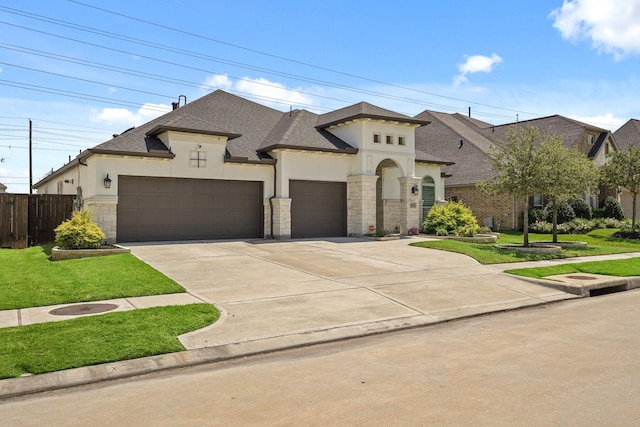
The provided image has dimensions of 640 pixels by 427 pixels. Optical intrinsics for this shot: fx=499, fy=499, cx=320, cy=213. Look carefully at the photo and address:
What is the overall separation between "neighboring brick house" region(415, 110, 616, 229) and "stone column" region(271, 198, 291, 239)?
45.5ft

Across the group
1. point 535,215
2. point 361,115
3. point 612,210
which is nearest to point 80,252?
point 361,115

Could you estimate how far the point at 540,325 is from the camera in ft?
29.7

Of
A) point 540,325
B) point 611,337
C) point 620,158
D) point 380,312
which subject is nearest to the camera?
point 611,337

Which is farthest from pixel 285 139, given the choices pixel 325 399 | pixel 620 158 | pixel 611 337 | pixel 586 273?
pixel 620 158

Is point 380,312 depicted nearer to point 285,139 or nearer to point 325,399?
point 325,399

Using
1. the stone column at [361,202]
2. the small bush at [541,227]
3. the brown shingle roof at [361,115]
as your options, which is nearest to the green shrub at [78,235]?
the stone column at [361,202]

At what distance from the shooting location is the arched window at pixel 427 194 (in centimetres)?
2869

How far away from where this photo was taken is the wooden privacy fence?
20.7 m

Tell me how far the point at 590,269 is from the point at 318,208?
12.5 meters

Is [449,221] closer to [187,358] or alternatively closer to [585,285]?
[585,285]

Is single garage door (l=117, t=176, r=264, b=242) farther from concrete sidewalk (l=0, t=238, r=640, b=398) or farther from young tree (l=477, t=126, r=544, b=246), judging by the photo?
young tree (l=477, t=126, r=544, b=246)

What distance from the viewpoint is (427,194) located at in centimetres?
2889

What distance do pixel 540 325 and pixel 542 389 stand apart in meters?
3.90

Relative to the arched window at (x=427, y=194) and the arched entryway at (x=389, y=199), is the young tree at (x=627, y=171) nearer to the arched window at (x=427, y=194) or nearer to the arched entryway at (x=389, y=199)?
the arched window at (x=427, y=194)
